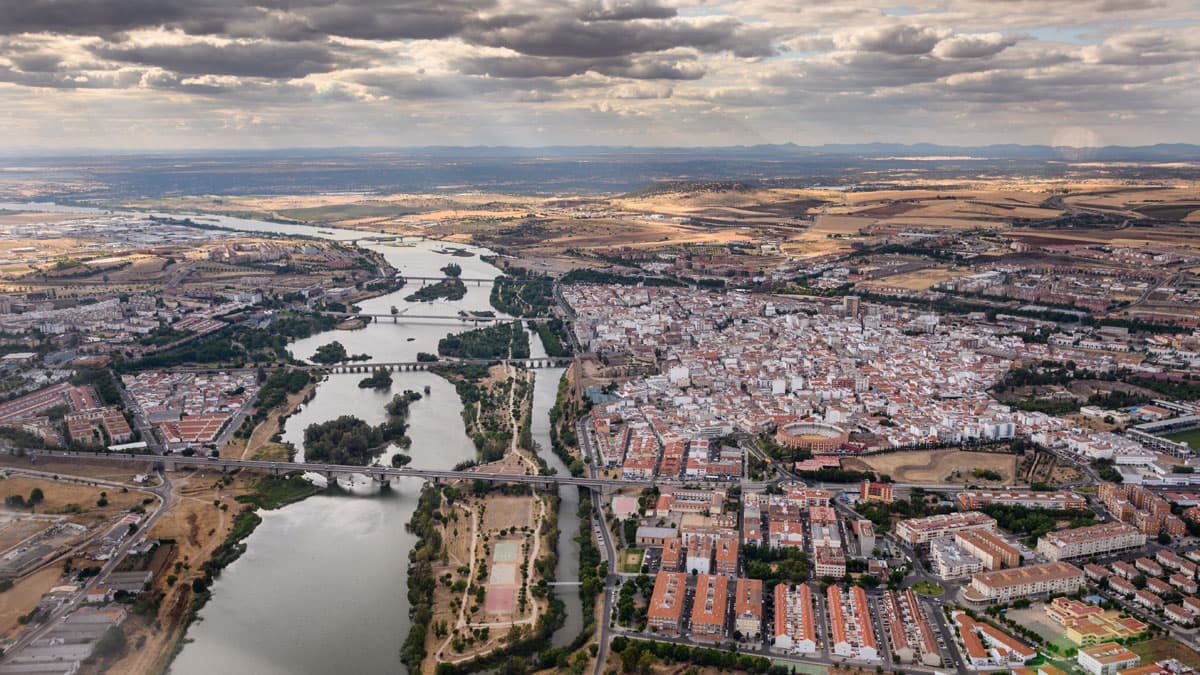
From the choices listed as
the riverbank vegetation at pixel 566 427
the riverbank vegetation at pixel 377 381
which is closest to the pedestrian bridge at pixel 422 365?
the riverbank vegetation at pixel 377 381

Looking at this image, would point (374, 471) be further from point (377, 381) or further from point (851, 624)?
point (851, 624)

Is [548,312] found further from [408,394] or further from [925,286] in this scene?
[925,286]

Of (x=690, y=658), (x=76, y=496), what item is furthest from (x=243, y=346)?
(x=690, y=658)

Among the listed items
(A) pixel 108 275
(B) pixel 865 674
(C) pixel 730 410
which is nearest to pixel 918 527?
(B) pixel 865 674

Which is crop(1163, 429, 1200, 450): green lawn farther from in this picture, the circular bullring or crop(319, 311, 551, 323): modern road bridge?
crop(319, 311, 551, 323): modern road bridge

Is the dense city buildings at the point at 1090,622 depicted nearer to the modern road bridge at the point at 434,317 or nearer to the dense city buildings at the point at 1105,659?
the dense city buildings at the point at 1105,659

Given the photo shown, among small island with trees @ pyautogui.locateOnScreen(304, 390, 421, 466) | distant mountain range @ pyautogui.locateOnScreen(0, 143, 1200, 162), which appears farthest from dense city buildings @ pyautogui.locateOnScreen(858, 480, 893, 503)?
distant mountain range @ pyautogui.locateOnScreen(0, 143, 1200, 162)
